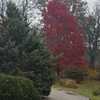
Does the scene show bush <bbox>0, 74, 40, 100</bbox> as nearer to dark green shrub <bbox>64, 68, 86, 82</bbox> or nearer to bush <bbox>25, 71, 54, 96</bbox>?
bush <bbox>25, 71, 54, 96</bbox>

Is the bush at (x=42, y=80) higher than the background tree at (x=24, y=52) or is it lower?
lower

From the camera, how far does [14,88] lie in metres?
11.3

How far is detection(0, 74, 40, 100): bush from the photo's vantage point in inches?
437

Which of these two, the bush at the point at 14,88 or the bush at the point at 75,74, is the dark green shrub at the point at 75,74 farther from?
the bush at the point at 14,88

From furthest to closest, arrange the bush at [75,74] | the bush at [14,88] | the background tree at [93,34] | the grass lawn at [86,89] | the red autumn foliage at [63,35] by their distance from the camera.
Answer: the background tree at [93,34] < the bush at [75,74] < the red autumn foliage at [63,35] < the grass lawn at [86,89] < the bush at [14,88]

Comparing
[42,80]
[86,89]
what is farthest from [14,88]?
[86,89]

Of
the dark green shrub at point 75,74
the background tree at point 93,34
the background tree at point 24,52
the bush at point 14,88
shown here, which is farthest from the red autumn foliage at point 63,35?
the bush at point 14,88

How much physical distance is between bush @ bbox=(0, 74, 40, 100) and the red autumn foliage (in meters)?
19.0

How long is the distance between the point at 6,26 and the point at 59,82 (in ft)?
54.9

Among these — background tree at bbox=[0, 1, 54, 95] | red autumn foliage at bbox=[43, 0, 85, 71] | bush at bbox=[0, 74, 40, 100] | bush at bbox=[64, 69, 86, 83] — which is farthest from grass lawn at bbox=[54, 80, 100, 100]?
bush at bbox=[0, 74, 40, 100]

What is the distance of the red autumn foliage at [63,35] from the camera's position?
31391 mm

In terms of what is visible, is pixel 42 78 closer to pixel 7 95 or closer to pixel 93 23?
pixel 7 95

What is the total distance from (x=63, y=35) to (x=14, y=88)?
70.2 ft

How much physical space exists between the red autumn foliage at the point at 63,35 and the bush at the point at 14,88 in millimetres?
19034
